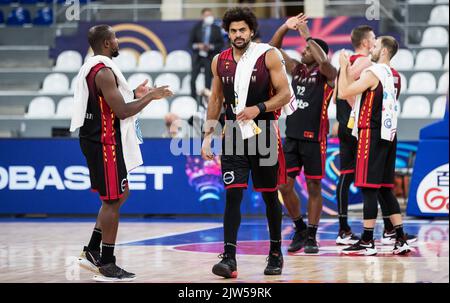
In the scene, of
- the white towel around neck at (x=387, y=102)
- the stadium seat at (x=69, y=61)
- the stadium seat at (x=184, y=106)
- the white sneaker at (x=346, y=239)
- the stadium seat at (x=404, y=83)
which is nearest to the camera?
the white towel around neck at (x=387, y=102)

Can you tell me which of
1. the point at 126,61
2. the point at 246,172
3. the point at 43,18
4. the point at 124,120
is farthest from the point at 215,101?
the point at 43,18

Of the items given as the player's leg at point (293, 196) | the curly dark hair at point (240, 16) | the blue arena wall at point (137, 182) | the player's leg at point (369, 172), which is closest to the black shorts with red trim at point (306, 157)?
Answer: the player's leg at point (293, 196)

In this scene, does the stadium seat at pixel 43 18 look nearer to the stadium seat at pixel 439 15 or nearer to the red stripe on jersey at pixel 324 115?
the stadium seat at pixel 439 15

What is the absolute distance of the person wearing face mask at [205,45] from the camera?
17.6 metres

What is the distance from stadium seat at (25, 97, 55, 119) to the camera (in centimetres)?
1819

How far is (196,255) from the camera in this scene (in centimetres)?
871

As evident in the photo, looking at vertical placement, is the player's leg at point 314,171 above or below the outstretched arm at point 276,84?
below

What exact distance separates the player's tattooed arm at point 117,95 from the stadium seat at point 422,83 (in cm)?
1141

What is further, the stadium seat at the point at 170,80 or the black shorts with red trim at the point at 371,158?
the stadium seat at the point at 170,80

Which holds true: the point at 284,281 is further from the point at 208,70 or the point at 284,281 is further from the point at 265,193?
the point at 208,70

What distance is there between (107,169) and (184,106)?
34.7 feet

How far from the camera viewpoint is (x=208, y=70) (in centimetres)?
1770

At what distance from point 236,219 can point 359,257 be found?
1.83m
